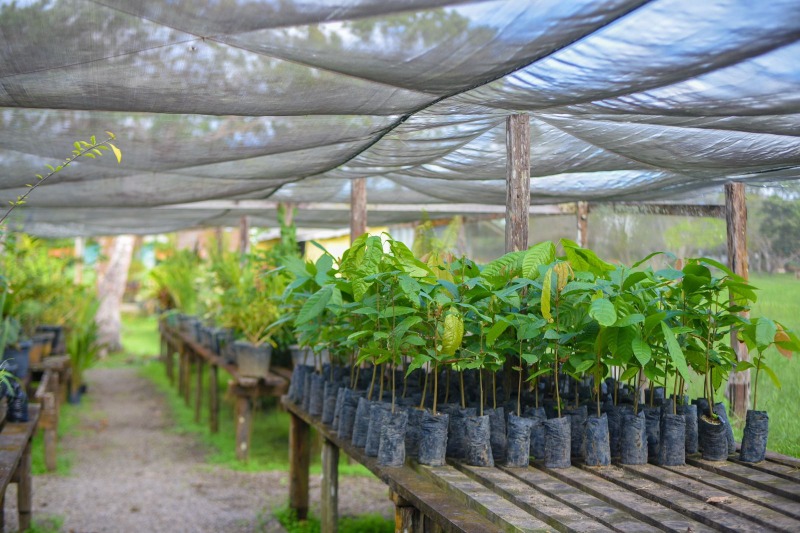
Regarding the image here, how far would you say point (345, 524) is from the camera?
4.50 metres

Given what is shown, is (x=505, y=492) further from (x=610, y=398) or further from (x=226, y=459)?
(x=226, y=459)

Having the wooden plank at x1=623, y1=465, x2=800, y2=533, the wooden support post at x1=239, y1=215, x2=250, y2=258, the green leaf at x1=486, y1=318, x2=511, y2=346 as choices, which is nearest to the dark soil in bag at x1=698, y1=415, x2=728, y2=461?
the wooden plank at x1=623, y1=465, x2=800, y2=533

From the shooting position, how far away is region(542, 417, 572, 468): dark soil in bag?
264 centimetres

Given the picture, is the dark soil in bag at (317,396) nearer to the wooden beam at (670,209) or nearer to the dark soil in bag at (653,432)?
Result: the dark soil in bag at (653,432)

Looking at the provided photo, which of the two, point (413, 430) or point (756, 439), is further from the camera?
point (413, 430)

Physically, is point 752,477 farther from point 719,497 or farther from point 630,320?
point 630,320

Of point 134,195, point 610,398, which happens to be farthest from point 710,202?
point 134,195

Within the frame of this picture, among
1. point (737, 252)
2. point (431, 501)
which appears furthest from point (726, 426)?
point (737, 252)

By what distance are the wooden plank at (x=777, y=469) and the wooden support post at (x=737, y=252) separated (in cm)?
191

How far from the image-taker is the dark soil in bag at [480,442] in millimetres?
2686

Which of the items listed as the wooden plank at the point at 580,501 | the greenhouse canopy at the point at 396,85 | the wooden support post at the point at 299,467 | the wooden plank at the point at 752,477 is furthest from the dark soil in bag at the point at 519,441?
the wooden support post at the point at 299,467

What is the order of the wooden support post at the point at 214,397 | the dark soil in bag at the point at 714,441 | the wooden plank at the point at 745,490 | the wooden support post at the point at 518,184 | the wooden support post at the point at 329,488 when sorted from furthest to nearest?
1. the wooden support post at the point at 214,397
2. the wooden support post at the point at 329,488
3. the wooden support post at the point at 518,184
4. the dark soil in bag at the point at 714,441
5. the wooden plank at the point at 745,490

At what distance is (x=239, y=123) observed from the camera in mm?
3434

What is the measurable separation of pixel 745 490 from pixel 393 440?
3.84 feet
